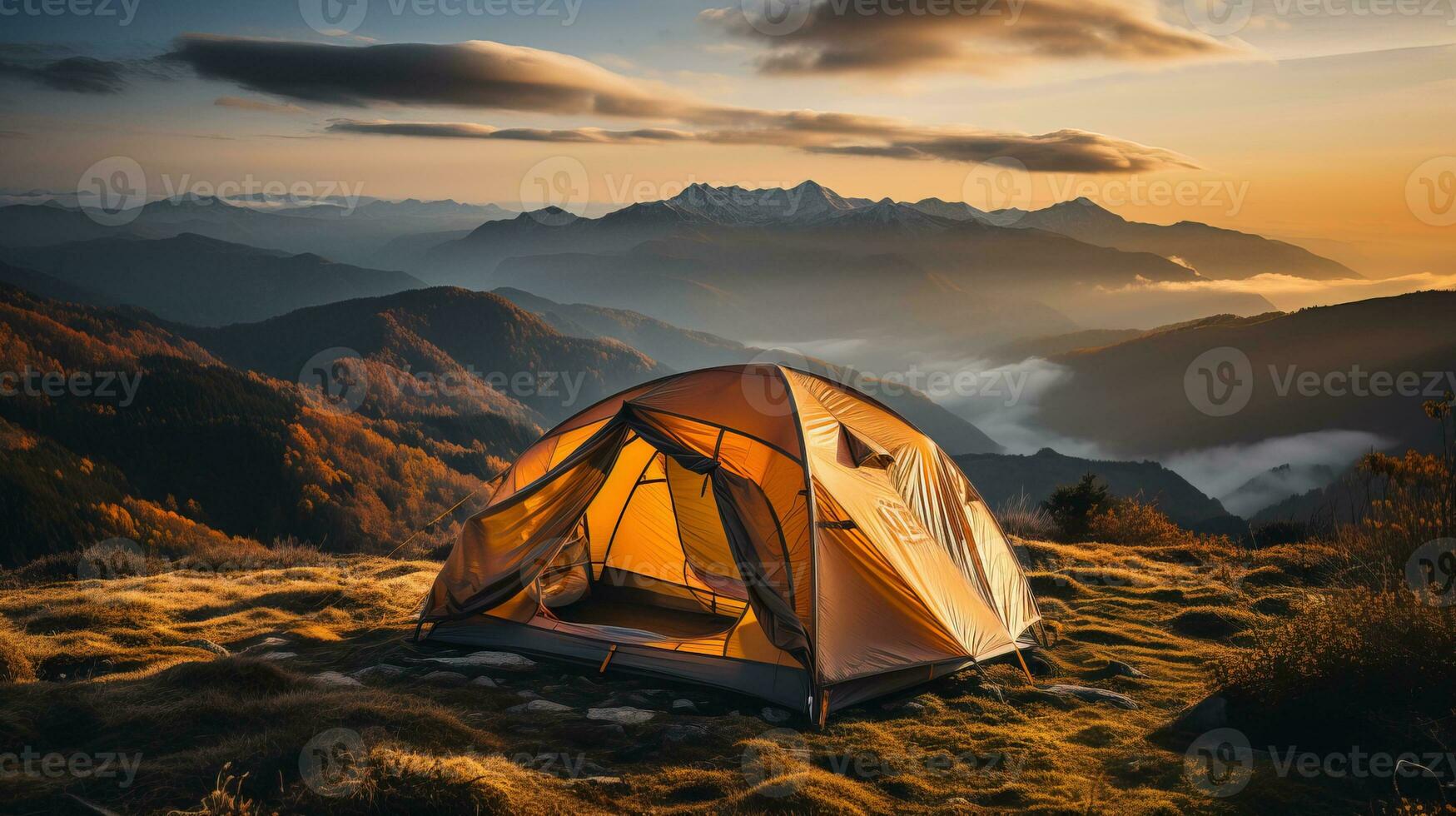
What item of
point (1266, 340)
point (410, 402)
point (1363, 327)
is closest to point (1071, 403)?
point (1266, 340)

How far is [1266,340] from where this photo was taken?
12888 cm

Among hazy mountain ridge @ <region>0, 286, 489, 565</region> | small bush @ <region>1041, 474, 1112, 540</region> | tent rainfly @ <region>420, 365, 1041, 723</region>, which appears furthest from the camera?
hazy mountain ridge @ <region>0, 286, 489, 565</region>

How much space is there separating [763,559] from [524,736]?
2.49 meters

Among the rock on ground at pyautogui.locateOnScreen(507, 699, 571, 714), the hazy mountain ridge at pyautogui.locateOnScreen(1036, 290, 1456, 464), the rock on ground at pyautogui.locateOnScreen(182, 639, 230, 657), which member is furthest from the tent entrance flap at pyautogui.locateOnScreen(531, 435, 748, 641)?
the hazy mountain ridge at pyautogui.locateOnScreen(1036, 290, 1456, 464)

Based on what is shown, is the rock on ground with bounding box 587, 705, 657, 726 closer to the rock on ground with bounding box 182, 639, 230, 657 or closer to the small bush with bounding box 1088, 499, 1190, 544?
the rock on ground with bounding box 182, 639, 230, 657

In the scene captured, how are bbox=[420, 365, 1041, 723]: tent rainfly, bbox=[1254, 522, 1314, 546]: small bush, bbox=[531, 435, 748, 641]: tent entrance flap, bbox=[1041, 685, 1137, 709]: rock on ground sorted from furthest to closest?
bbox=[1254, 522, 1314, 546]: small bush → bbox=[531, 435, 748, 641]: tent entrance flap → bbox=[1041, 685, 1137, 709]: rock on ground → bbox=[420, 365, 1041, 723]: tent rainfly

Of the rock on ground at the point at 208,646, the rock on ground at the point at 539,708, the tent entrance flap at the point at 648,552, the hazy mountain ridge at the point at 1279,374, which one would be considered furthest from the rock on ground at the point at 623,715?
the hazy mountain ridge at the point at 1279,374

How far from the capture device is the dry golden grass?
459 centimetres

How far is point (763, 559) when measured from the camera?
7520 millimetres

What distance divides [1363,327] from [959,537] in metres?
139

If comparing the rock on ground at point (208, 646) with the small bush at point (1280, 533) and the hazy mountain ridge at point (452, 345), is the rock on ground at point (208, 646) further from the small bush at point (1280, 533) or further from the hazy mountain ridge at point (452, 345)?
the hazy mountain ridge at point (452, 345)

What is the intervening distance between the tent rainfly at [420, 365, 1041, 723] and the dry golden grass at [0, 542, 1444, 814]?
37 cm

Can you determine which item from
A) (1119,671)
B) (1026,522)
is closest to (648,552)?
(1119,671)

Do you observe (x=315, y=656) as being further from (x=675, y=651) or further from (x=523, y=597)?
(x=675, y=651)
